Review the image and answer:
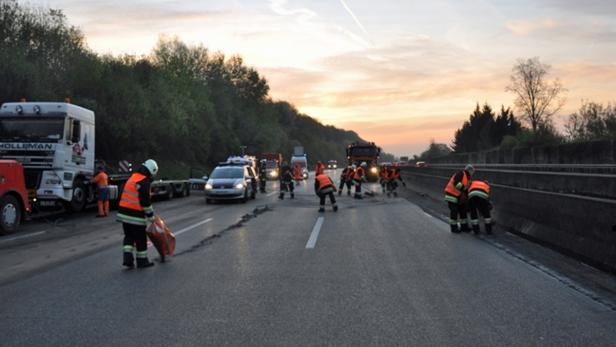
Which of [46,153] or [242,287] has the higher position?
[46,153]

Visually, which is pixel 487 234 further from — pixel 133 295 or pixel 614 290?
pixel 133 295

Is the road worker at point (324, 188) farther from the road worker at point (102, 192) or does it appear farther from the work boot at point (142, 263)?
the work boot at point (142, 263)

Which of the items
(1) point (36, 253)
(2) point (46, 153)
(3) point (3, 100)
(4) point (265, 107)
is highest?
(4) point (265, 107)

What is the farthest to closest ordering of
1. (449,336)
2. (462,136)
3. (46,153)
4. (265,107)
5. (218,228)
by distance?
(462,136) < (265,107) < (46,153) < (218,228) < (449,336)

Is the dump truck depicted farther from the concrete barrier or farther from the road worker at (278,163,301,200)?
the concrete barrier

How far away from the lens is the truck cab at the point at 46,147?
1695 cm

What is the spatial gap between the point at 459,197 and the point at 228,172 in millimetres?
14176

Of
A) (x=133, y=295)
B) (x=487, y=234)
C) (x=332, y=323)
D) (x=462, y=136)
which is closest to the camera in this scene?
(x=332, y=323)

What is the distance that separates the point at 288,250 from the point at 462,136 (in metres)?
98.3

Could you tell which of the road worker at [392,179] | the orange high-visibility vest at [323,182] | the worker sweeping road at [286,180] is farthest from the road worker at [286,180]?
the orange high-visibility vest at [323,182]

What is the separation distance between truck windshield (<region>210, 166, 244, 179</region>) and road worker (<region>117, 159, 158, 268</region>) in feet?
52.0

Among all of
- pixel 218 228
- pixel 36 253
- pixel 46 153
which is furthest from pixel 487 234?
pixel 46 153

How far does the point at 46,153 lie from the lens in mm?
17000

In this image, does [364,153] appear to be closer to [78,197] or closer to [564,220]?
[78,197]
